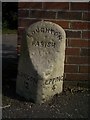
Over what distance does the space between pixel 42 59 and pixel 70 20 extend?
684 mm

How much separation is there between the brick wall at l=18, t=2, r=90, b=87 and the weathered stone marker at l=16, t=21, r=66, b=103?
0.92 ft

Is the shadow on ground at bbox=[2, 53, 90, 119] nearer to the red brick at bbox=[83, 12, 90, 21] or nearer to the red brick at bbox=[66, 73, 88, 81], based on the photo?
the red brick at bbox=[66, 73, 88, 81]

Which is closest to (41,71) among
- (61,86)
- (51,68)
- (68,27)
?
(51,68)

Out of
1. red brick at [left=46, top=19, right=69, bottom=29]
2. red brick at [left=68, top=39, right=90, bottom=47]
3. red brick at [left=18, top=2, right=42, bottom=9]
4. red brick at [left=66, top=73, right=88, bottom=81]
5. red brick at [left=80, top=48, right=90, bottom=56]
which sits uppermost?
red brick at [left=18, top=2, right=42, bottom=9]

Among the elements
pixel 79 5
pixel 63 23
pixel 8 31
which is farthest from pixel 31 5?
pixel 8 31

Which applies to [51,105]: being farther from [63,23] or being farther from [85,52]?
[63,23]

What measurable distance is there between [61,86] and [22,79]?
0.50 m

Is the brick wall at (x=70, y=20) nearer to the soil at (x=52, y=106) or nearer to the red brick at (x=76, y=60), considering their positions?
the red brick at (x=76, y=60)

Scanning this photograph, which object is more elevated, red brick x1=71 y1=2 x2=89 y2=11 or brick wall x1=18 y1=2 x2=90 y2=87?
red brick x1=71 y1=2 x2=89 y2=11

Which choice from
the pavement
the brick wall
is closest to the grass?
the pavement

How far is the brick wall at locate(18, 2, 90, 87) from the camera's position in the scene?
5.21 metres

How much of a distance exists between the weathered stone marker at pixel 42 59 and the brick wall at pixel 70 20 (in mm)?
279

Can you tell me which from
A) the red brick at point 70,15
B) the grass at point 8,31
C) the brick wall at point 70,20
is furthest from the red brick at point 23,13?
the grass at point 8,31

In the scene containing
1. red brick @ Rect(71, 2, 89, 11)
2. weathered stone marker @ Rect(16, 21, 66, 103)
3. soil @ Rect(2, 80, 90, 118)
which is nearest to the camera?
soil @ Rect(2, 80, 90, 118)
